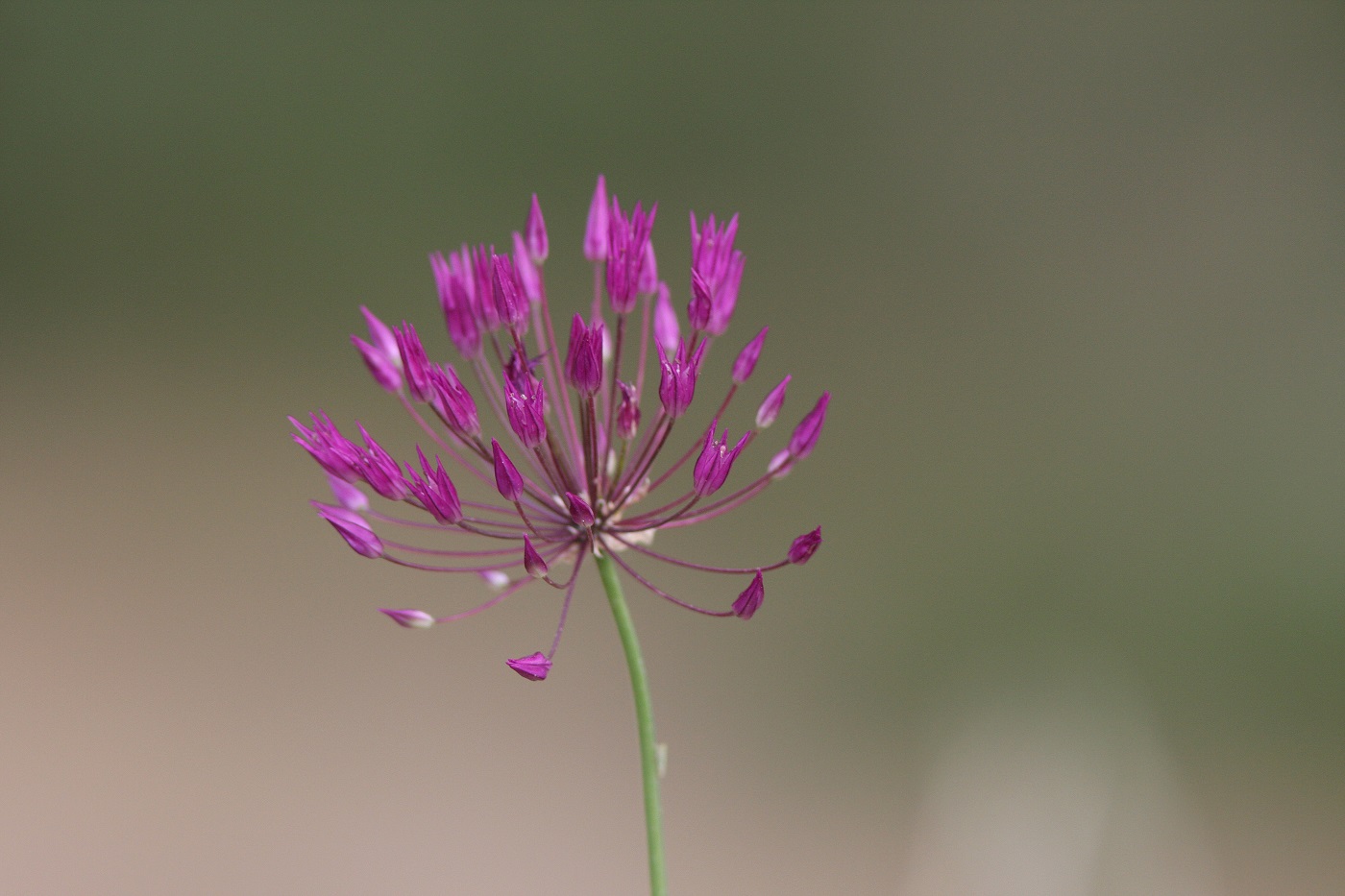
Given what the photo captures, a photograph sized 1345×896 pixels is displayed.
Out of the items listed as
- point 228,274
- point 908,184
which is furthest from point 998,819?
point 228,274

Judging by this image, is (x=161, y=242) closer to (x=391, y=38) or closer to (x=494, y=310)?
(x=391, y=38)

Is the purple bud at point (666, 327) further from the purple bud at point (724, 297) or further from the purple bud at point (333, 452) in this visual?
the purple bud at point (333, 452)

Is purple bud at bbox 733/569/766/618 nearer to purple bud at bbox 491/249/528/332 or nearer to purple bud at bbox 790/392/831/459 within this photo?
purple bud at bbox 790/392/831/459

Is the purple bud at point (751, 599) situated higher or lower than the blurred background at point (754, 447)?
lower

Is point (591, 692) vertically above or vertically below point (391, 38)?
below

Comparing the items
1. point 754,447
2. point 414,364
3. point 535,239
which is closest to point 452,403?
point 414,364

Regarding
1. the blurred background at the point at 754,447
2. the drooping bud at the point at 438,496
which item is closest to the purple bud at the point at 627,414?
the drooping bud at the point at 438,496
